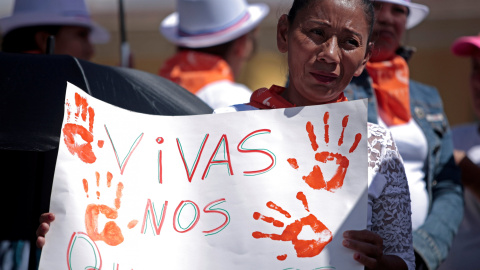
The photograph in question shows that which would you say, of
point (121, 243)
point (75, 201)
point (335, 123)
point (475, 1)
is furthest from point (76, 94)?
point (475, 1)

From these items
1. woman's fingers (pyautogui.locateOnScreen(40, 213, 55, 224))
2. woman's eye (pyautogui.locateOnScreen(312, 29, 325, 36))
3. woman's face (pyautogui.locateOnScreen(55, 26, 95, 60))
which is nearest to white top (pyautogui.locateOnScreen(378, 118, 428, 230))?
woman's eye (pyautogui.locateOnScreen(312, 29, 325, 36))

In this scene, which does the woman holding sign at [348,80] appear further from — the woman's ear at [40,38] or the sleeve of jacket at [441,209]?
the woman's ear at [40,38]

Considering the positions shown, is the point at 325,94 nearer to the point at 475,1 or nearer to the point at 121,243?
the point at 121,243

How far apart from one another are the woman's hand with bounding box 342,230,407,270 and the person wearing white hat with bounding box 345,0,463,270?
835mm

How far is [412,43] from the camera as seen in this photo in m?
8.52

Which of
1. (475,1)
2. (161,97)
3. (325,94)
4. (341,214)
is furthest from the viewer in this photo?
(475,1)

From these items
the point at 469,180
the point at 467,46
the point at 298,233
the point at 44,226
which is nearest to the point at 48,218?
the point at 44,226

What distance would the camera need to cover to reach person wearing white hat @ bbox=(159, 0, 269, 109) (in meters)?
3.51

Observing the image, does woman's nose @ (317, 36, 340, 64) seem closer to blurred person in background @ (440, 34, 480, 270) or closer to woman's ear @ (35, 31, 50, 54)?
blurred person in background @ (440, 34, 480, 270)

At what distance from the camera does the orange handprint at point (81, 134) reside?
1738 mm

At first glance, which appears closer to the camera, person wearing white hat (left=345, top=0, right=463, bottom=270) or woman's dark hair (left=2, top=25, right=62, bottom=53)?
person wearing white hat (left=345, top=0, right=463, bottom=270)

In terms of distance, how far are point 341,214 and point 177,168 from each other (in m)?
0.41

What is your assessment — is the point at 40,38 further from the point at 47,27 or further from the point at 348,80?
the point at 348,80

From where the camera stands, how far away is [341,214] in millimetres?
1689
